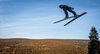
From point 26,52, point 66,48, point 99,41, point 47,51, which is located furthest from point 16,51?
point 99,41

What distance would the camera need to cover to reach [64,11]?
49.8 ft

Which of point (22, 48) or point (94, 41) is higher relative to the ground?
point (94, 41)

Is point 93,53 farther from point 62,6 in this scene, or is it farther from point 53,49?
point 53,49

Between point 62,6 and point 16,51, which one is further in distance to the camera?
point 16,51

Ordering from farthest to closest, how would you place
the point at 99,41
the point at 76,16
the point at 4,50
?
1. the point at 4,50
2. the point at 99,41
3. the point at 76,16

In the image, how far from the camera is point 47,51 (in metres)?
119

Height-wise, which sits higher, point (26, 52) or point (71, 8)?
point (71, 8)

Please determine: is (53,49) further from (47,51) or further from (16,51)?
(16,51)

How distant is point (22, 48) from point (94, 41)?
8956 cm

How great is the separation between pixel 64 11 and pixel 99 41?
29586mm

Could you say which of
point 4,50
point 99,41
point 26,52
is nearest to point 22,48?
point 26,52

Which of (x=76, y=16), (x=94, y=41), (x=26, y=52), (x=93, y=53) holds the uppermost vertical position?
(x=76, y=16)

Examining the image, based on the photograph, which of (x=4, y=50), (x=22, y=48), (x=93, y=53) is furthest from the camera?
(x=22, y=48)

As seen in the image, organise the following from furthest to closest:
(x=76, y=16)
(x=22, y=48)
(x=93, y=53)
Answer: (x=22, y=48)
(x=93, y=53)
(x=76, y=16)
